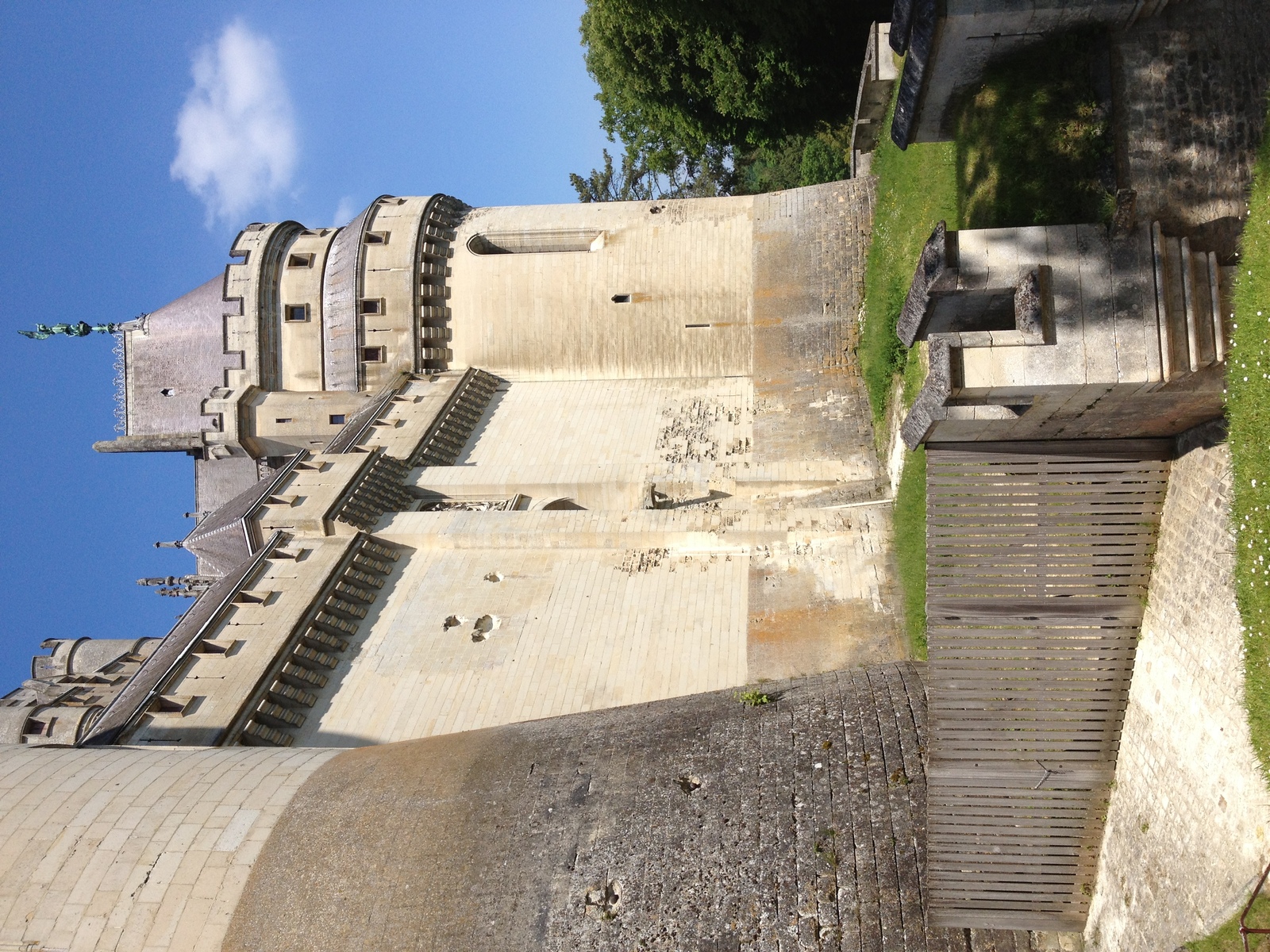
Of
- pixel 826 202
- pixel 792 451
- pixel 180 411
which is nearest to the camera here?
pixel 792 451

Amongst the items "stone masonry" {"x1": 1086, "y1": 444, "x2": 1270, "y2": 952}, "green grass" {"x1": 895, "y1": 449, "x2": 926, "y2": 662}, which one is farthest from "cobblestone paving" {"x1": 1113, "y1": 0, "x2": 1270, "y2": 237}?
"green grass" {"x1": 895, "y1": 449, "x2": 926, "y2": 662}

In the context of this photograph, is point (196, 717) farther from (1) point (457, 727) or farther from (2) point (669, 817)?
(2) point (669, 817)

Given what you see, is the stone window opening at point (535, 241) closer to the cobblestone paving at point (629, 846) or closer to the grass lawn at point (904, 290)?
the grass lawn at point (904, 290)

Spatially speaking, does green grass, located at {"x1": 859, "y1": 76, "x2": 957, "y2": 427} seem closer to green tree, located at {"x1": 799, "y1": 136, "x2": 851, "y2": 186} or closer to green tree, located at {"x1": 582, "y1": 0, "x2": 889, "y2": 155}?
green tree, located at {"x1": 582, "y1": 0, "x2": 889, "y2": 155}

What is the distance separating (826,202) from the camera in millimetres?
18578

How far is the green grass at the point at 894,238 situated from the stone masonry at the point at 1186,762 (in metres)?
6.70

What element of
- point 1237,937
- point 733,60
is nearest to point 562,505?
point 733,60

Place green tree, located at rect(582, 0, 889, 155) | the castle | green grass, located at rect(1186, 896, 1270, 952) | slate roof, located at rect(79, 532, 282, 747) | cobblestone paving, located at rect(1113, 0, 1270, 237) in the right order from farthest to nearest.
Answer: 1. green tree, located at rect(582, 0, 889, 155)
2. slate roof, located at rect(79, 532, 282, 747)
3. the castle
4. cobblestone paving, located at rect(1113, 0, 1270, 237)
5. green grass, located at rect(1186, 896, 1270, 952)

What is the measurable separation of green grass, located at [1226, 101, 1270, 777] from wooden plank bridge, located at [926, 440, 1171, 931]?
1021 millimetres

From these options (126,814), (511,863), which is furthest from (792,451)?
(126,814)

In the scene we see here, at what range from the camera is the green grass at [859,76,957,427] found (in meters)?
14.0

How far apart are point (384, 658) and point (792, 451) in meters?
8.00

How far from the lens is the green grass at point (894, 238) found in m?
14.0

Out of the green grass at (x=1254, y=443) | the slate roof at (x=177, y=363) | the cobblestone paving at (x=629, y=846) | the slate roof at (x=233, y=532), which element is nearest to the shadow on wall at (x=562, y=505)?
the slate roof at (x=233, y=532)
